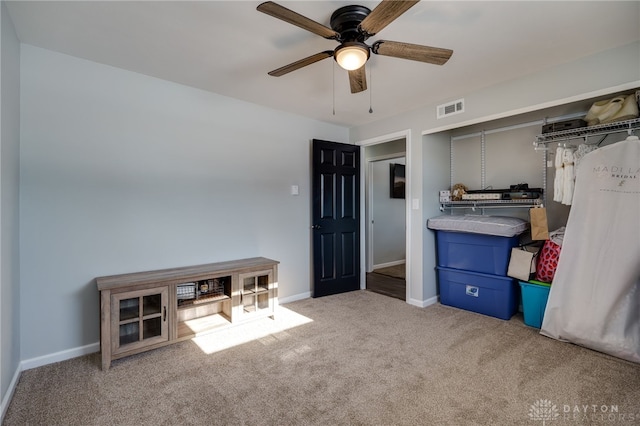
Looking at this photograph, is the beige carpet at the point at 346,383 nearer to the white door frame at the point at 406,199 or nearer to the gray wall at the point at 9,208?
the gray wall at the point at 9,208

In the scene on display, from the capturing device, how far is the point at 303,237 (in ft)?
13.0

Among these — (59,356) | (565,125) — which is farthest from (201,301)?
(565,125)

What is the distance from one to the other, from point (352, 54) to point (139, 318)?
8.06ft

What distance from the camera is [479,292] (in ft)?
10.9

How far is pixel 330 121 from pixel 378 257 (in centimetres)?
287

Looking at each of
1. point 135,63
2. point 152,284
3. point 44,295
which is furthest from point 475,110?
point 44,295

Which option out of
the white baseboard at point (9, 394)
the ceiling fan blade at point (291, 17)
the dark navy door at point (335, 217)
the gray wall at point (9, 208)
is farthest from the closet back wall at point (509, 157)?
the white baseboard at point (9, 394)

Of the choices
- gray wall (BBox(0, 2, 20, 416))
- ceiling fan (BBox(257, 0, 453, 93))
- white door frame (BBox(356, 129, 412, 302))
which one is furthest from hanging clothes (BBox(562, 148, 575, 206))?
gray wall (BBox(0, 2, 20, 416))

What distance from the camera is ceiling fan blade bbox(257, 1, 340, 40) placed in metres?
1.44

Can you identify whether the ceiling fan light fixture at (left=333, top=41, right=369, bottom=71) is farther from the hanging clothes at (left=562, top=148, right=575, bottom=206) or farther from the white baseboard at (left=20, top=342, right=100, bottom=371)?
the white baseboard at (left=20, top=342, right=100, bottom=371)

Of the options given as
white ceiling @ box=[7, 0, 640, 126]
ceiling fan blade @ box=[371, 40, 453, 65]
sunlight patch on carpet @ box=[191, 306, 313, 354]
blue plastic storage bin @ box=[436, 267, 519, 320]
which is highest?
white ceiling @ box=[7, 0, 640, 126]

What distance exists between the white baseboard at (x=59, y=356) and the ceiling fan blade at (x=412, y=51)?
10.3ft

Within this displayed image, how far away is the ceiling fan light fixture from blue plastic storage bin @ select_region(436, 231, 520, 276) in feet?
7.70

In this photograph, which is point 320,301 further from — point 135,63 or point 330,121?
point 135,63
